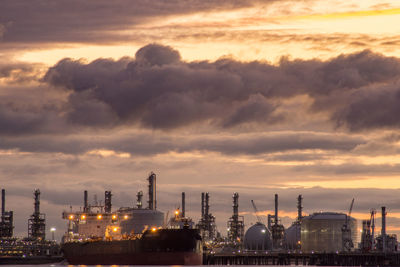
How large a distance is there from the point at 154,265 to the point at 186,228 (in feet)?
35.2

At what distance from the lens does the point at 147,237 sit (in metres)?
191

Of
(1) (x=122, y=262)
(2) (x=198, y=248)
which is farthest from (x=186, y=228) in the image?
(1) (x=122, y=262)

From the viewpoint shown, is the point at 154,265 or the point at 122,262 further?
the point at 122,262

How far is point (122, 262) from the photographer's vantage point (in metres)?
Answer: 199

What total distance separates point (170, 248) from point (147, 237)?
21.1ft

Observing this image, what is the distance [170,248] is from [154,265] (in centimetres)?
478

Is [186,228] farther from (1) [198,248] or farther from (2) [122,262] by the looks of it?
(2) [122,262]

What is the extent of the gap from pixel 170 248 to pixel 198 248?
8.46 m

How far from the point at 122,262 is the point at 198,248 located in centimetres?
1803

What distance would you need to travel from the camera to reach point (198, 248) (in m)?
194

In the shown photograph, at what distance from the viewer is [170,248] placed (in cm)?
18750

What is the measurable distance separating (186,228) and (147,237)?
8432 millimetres

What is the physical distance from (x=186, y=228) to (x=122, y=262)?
712 inches
